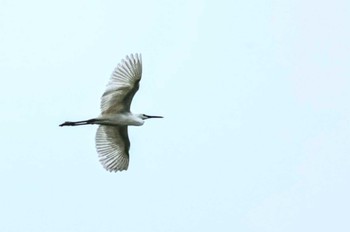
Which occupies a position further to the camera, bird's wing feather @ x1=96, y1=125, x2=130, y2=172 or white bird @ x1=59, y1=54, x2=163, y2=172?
bird's wing feather @ x1=96, y1=125, x2=130, y2=172

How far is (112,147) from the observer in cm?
3797

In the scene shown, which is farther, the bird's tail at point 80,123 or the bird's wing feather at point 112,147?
the bird's wing feather at point 112,147

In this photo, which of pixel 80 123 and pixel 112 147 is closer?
pixel 80 123

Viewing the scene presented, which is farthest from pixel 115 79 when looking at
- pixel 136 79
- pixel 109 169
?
pixel 109 169

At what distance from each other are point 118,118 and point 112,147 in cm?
131

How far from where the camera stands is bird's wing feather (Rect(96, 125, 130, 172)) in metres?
37.9

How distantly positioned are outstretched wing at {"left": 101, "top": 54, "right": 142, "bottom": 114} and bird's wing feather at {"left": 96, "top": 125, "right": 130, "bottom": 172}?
3.39ft

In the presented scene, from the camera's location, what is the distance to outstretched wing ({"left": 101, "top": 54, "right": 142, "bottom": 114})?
36.2 meters

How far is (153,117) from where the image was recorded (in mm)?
39250

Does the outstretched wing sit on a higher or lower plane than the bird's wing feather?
higher

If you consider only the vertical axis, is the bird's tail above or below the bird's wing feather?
above

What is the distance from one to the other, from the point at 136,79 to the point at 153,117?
3.14 metres

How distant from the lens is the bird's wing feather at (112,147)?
37.9m

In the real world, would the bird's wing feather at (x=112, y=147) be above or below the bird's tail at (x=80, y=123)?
below
